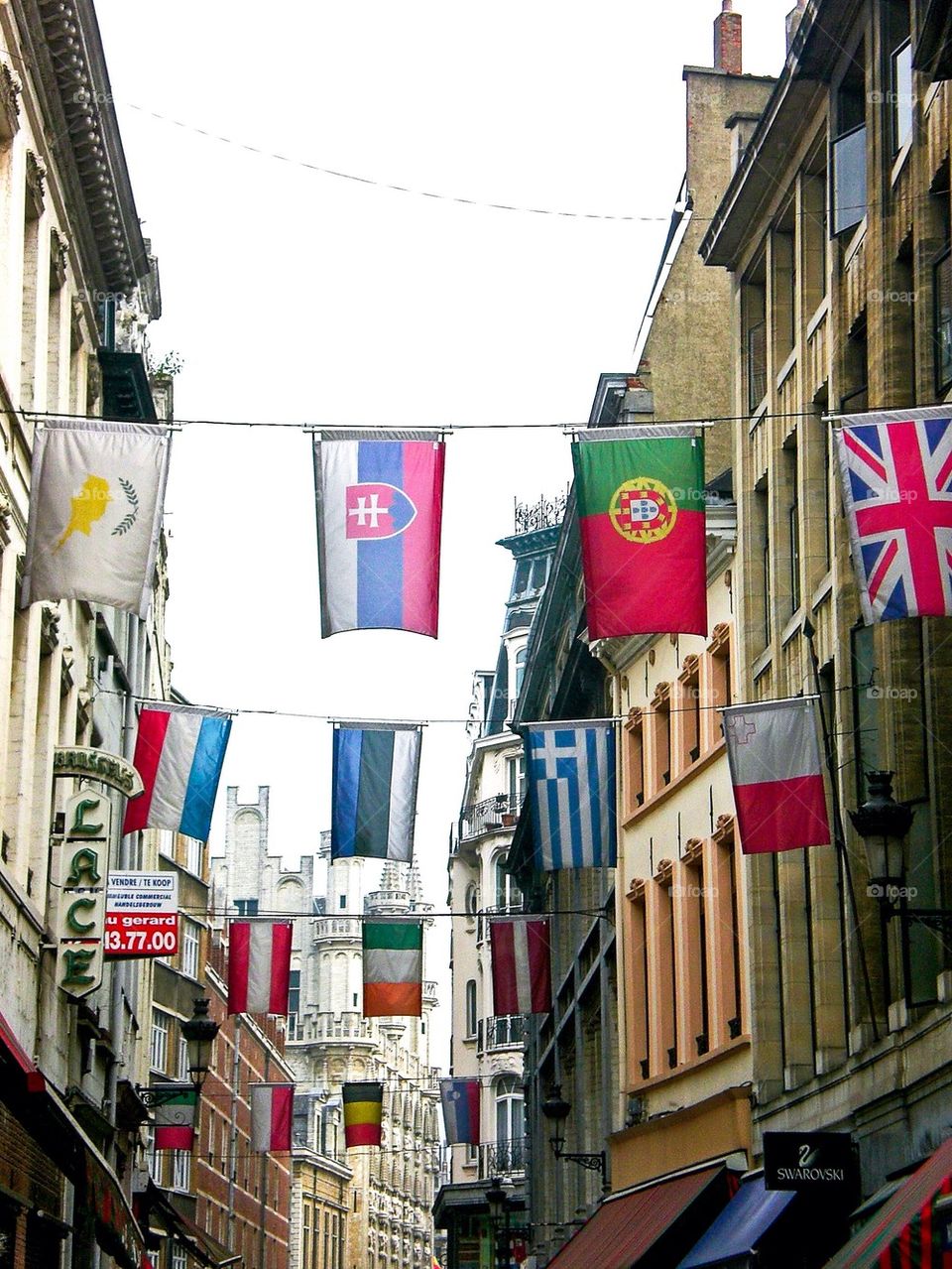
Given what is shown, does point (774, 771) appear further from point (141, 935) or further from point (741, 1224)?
point (141, 935)

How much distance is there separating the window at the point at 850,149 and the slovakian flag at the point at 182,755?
948 cm

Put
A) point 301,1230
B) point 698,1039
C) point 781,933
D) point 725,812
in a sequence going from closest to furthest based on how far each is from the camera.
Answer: point 781,933, point 725,812, point 698,1039, point 301,1230

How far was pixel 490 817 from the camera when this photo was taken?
273 ft

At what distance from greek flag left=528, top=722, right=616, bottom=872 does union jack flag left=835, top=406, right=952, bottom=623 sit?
471 inches

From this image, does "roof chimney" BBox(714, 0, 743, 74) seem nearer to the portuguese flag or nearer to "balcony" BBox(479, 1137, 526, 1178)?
the portuguese flag

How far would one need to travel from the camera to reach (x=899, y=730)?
19.8m

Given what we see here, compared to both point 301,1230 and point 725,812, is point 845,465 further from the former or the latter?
point 301,1230

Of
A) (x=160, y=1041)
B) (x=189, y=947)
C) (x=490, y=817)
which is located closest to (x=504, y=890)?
(x=490, y=817)

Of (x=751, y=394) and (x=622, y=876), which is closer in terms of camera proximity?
(x=751, y=394)

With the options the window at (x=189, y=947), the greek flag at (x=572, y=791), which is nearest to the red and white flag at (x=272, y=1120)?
the window at (x=189, y=947)

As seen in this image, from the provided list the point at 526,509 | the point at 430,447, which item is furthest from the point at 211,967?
the point at 430,447

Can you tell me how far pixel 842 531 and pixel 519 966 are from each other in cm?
1841

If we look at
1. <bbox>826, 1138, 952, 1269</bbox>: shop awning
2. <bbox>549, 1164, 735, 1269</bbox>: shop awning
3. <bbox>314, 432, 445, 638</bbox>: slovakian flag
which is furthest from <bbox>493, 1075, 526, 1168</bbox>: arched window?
<bbox>826, 1138, 952, 1269</bbox>: shop awning

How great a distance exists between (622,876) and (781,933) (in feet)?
33.7
